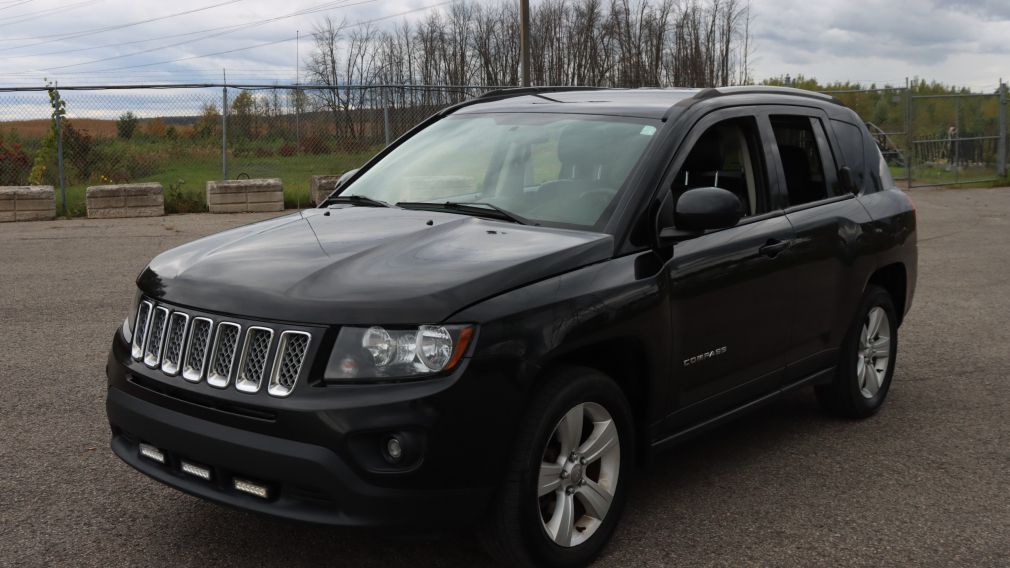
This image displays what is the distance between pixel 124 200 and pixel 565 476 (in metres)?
15.0

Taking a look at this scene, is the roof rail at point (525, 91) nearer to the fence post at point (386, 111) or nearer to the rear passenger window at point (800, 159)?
the rear passenger window at point (800, 159)

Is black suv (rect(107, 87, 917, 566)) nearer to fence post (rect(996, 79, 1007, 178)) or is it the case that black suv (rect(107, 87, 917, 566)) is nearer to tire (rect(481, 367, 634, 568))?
tire (rect(481, 367, 634, 568))

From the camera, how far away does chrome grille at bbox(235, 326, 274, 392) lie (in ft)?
11.1

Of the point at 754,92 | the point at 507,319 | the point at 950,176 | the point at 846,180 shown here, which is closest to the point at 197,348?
the point at 507,319

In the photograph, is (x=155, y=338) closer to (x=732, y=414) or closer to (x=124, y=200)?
(x=732, y=414)

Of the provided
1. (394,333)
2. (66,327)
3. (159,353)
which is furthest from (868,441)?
(66,327)

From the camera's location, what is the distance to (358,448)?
10.7ft

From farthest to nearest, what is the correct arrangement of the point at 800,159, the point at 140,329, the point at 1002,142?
1. the point at 1002,142
2. the point at 800,159
3. the point at 140,329

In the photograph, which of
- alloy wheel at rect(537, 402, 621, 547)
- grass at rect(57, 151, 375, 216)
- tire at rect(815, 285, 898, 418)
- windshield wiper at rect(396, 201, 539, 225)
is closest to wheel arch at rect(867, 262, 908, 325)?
tire at rect(815, 285, 898, 418)

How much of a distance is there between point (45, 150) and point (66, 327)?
11033 millimetres

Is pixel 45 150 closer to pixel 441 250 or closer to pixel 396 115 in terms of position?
pixel 396 115

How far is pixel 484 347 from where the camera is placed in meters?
3.35

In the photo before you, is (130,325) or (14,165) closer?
(130,325)

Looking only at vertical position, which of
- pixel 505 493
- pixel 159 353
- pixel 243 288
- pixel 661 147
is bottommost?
pixel 505 493
